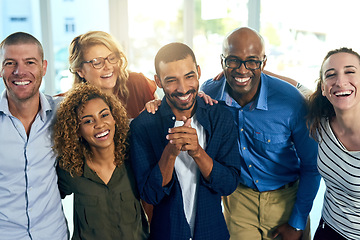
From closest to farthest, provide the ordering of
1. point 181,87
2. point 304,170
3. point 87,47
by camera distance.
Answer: point 181,87 < point 304,170 < point 87,47

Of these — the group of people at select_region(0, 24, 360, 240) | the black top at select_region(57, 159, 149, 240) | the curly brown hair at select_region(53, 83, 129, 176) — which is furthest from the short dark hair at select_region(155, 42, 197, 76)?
the black top at select_region(57, 159, 149, 240)

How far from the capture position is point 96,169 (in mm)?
1821

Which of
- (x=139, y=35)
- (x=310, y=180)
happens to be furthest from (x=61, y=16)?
(x=310, y=180)

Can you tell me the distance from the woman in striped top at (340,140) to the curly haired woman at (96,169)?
924 millimetres

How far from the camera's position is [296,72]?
505 centimetres

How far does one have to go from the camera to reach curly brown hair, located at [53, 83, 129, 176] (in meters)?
1.78

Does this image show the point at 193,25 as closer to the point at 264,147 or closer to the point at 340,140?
the point at 264,147

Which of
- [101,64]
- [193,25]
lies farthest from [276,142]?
[193,25]

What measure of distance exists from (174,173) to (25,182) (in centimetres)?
69

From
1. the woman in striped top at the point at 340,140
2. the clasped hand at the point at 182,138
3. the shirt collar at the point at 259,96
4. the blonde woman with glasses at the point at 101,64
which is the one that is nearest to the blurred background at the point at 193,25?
the blonde woman with glasses at the point at 101,64

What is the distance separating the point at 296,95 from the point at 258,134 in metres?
0.30

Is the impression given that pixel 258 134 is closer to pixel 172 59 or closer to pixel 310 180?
pixel 310 180

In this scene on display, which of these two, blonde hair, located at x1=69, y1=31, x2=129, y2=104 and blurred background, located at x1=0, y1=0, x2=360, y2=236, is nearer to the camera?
blonde hair, located at x1=69, y1=31, x2=129, y2=104

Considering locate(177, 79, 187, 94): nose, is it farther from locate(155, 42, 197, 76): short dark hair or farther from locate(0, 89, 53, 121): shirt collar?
locate(0, 89, 53, 121): shirt collar
